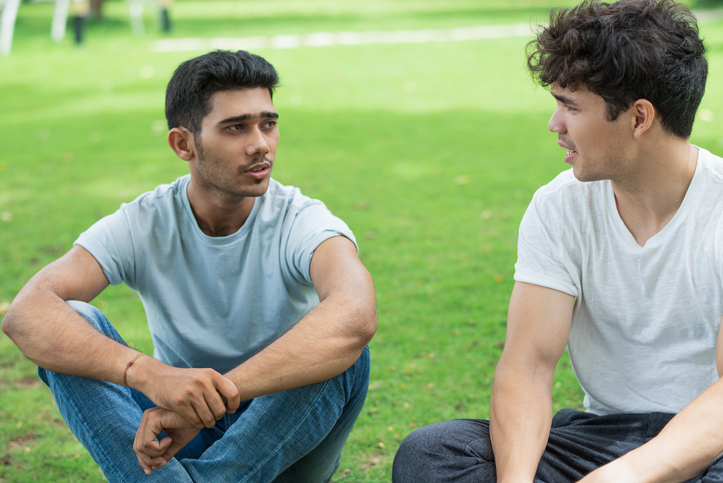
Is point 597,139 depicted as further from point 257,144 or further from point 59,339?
point 59,339

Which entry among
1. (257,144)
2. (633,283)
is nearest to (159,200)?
(257,144)

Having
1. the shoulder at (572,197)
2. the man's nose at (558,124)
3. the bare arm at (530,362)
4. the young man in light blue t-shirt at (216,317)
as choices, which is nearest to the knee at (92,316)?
the young man in light blue t-shirt at (216,317)

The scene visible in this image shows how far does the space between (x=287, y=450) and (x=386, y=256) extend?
123 inches

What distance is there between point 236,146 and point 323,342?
0.95 m

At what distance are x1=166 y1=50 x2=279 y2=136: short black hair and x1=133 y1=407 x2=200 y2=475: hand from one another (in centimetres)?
118

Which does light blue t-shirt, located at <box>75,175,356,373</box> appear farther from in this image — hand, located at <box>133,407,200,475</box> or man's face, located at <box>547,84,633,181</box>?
man's face, located at <box>547,84,633,181</box>

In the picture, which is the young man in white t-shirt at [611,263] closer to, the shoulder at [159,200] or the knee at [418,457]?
the knee at [418,457]

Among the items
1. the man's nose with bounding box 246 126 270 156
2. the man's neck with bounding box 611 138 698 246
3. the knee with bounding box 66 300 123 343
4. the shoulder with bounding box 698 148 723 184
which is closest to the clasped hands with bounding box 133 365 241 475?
the knee with bounding box 66 300 123 343

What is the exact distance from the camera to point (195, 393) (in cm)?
232

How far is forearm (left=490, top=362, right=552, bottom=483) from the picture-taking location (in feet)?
7.57

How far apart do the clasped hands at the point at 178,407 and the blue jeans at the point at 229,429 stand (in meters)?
0.08

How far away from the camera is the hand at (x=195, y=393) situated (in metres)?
2.33

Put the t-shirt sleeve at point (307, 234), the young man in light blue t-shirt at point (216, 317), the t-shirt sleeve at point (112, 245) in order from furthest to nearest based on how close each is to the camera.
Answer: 1. the t-shirt sleeve at point (112, 245)
2. the t-shirt sleeve at point (307, 234)
3. the young man in light blue t-shirt at point (216, 317)

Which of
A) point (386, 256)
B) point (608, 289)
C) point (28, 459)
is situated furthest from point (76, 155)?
point (608, 289)
